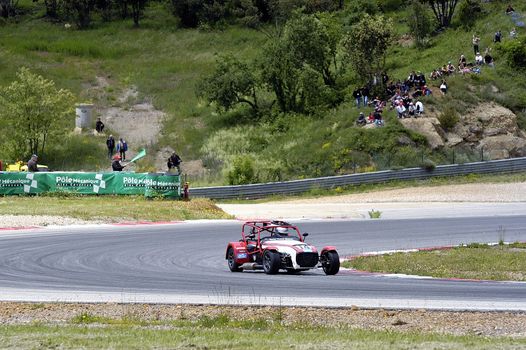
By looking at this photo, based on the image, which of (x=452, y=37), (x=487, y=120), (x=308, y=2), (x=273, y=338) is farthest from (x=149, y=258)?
(x=308, y=2)

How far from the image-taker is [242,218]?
39094 mm

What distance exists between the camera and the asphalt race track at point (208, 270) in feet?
58.5

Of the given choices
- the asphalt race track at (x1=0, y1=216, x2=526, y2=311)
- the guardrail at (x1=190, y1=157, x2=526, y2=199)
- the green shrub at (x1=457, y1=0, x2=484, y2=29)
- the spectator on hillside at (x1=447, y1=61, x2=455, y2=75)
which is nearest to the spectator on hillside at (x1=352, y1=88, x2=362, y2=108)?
the spectator on hillside at (x1=447, y1=61, x2=455, y2=75)

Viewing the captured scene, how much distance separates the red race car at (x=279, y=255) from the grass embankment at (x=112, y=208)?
14219mm

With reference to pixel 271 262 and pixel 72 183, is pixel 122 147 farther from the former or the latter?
pixel 271 262

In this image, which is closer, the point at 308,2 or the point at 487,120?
the point at 487,120

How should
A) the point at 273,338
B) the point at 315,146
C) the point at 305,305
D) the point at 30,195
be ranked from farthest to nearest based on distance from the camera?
the point at 315,146 < the point at 30,195 < the point at 305,305 < the point at 273,338

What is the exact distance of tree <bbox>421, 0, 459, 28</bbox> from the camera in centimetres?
6975

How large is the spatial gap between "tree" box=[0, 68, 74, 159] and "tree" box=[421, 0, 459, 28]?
27.9 m

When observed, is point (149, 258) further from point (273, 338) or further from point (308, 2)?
point (308, 2)

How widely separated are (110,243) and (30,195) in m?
15.4

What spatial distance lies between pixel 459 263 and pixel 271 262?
5.27m

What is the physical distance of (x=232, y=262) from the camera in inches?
912

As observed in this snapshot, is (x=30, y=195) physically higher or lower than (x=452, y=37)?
lower
